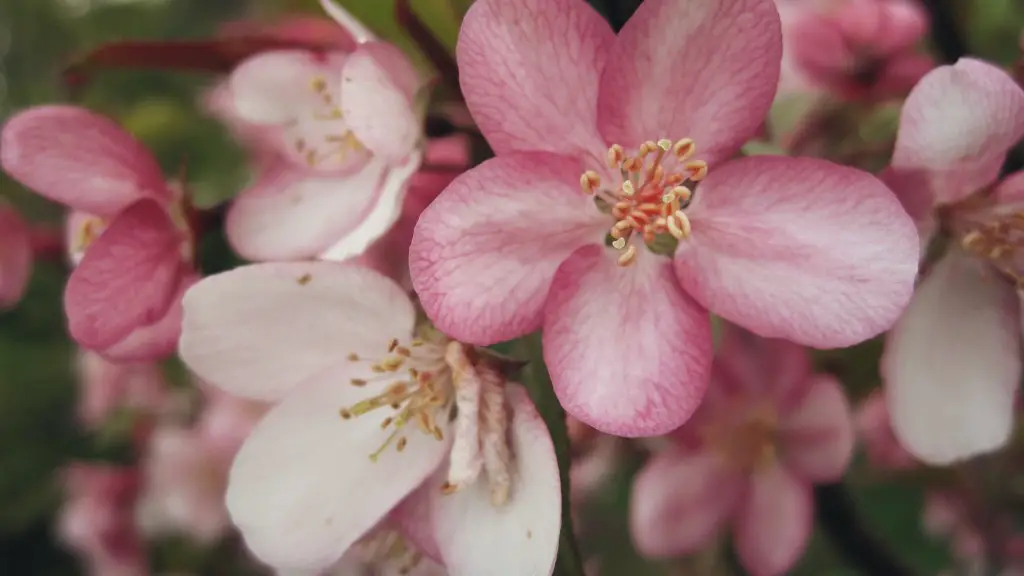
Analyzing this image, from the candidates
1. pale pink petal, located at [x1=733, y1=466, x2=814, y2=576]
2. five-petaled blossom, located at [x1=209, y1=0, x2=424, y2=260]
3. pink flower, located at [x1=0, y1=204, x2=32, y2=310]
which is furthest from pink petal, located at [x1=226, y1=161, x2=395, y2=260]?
pale pink petal, located at [x1=733, y1=466, x2=814, y2=576]

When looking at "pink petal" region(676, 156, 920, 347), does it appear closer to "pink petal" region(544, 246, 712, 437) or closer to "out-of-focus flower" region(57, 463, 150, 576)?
"pink petal" region(544, 246, 712, 437)

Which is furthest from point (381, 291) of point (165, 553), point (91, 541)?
point (165, 553)

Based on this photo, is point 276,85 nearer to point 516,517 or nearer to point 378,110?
point 378,110

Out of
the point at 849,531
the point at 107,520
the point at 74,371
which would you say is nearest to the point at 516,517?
the point at 849,531

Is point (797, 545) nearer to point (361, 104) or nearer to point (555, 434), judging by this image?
point (555, 434)

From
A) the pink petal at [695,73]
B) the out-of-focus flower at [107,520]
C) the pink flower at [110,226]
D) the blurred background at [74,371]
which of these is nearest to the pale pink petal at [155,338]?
the pink flower at [110,226]
